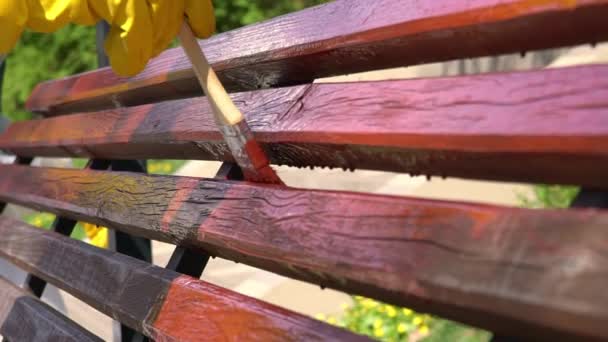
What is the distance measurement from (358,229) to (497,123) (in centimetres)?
21

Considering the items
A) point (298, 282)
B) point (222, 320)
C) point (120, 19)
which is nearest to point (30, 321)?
point (222, 320)

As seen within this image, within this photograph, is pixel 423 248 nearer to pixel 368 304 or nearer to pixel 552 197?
pixel 368 304

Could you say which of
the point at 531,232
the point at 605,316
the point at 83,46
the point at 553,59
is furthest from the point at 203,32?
the point at 83,46

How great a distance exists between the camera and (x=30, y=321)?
1.65 metres

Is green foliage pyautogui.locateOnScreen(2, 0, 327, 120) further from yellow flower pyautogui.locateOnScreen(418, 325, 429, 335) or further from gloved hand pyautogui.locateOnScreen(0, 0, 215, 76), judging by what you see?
gloved hand pyautogui.locateOnScreen(0, 0, 215, 76)

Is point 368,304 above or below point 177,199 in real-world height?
below

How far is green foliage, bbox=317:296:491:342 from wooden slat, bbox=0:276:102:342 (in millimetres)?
1237

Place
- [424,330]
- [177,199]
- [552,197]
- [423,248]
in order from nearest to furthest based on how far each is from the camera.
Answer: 1. [423,248]
2. [177,199]
3. [424,330]
4. [552,197]

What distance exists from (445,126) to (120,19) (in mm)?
472

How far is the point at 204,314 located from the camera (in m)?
1.11

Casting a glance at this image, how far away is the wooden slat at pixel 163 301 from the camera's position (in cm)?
99

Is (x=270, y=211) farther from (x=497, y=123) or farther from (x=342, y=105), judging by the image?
(x=497, y=123)

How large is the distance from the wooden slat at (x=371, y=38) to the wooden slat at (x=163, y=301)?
0.38m

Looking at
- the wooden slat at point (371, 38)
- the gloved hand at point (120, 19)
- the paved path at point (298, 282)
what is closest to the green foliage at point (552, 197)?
the paved path at point (298, 282)
